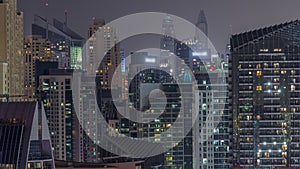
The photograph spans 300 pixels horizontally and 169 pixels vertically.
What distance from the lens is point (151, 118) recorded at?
22484 mm

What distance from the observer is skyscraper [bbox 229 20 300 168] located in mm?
14828

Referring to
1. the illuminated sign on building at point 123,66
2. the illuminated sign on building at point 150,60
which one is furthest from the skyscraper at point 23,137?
the illuminated sign on building at point 123,66

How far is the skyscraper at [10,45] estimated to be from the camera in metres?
14.1

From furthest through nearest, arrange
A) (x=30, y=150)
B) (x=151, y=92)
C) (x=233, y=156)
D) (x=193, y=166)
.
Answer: (x=151, y=92) → (x=193, y=166) → (x=233, y=156) → (x=30, y=150)

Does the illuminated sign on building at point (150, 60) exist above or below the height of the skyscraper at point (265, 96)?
above

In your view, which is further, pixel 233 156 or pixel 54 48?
pixel 54 48

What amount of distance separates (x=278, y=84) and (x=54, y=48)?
14.4 m

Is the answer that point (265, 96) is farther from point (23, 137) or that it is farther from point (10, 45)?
point (23, 137)

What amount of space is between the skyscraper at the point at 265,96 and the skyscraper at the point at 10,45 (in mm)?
4114

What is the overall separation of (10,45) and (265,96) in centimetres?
495

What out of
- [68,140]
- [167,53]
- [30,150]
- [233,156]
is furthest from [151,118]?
[30,150]

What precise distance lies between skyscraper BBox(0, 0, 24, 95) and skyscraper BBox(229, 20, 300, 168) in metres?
4.11

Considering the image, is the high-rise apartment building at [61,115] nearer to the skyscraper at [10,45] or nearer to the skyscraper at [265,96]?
the skyscraper at [10,45]

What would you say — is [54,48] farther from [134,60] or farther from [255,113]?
[255,113]
